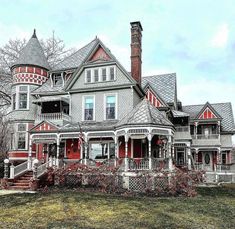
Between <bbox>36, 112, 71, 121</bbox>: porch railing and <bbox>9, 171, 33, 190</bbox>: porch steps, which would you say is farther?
<bbox>36, 112, 71, 121</bbox>: porch railing

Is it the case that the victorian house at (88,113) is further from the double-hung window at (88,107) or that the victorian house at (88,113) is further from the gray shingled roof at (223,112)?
the gray shingled roof at (223,112)

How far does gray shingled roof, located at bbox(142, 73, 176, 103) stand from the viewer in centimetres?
3116

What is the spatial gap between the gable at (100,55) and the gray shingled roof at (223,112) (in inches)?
590

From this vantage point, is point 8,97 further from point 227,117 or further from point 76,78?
point 227,117

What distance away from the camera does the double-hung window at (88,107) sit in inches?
1011

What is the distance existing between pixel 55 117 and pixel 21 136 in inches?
152

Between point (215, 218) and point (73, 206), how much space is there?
545cm

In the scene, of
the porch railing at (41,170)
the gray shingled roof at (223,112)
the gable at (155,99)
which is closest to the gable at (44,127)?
the porch railing at (41,170)

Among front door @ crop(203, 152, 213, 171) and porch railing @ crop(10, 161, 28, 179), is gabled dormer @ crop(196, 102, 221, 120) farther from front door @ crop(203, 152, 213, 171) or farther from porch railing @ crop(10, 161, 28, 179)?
porch railing @ crop(10, 161, 28, 179)

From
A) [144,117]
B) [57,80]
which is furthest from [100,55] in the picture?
[144,117]

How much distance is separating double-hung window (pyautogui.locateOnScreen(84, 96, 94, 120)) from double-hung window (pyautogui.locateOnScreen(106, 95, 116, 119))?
1271mm

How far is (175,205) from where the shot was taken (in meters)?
14.2

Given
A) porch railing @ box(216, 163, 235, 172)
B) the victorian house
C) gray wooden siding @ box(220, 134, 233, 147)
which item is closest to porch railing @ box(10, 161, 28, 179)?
the victorian house

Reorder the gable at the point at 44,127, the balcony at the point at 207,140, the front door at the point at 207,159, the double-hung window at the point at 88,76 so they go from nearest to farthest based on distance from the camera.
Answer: the gable at the point at 44,127
the double-hung window at the point at 88,76
the balcony at the point at 207,140
the front door at the point at 207,159
